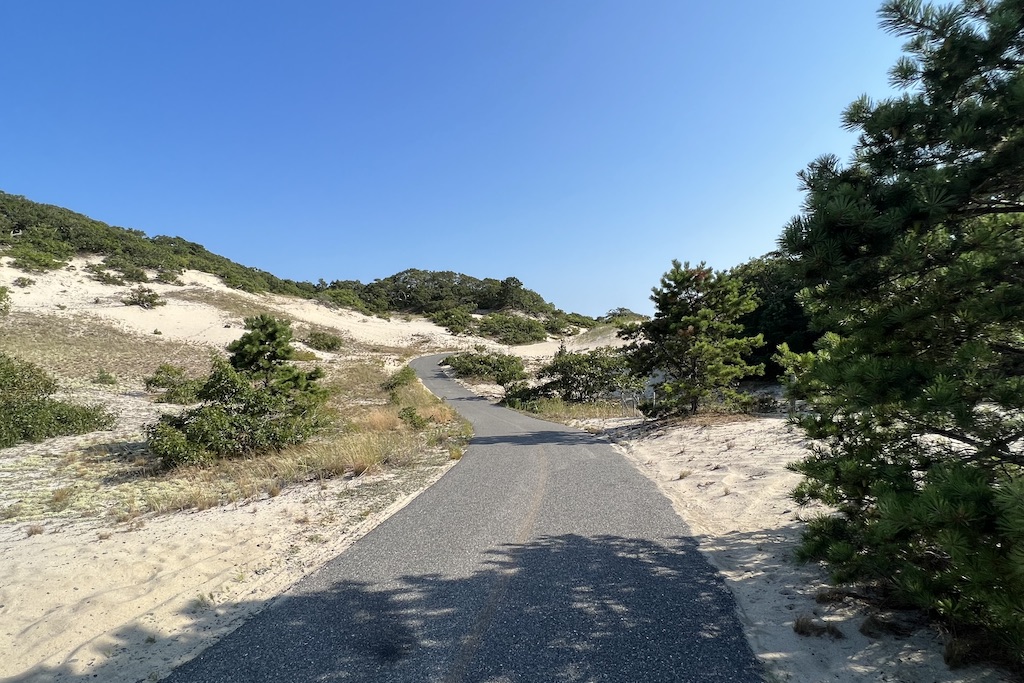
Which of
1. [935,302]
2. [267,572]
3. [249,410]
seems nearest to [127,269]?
[249,410]

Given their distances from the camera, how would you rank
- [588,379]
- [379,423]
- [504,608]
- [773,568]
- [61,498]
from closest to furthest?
[504,608], [773,568], [61,498], [379,423], [588,379]

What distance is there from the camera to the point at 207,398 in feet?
38.5

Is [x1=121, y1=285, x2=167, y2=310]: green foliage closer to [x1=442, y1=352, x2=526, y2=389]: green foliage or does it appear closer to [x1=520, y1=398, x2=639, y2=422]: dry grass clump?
[x1=442, y1=352, x2=526, y2=389]: green foliage

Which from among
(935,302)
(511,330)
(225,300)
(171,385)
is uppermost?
(225,300)

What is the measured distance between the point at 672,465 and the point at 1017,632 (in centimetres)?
772

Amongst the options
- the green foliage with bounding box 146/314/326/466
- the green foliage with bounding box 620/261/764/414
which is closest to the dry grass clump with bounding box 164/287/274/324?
the green foliage with bounding box 146/314/326/466

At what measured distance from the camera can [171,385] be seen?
21.1 meters

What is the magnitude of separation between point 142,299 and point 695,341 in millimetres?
46288

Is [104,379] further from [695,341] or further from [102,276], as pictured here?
[102,276]

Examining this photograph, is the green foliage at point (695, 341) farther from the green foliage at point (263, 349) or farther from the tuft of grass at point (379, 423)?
the green foliage at point (263, 349)

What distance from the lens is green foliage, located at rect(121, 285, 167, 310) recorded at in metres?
40.2

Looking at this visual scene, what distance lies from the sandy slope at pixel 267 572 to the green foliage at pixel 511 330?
51692 millimetres

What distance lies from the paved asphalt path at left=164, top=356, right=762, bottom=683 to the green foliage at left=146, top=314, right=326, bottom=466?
6.11 meters

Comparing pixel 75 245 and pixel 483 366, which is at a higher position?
pixel 75 245
